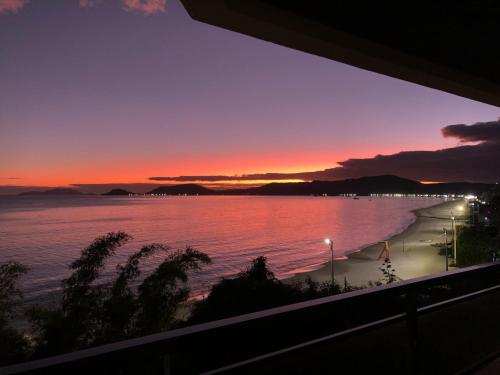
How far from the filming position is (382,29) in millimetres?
1972

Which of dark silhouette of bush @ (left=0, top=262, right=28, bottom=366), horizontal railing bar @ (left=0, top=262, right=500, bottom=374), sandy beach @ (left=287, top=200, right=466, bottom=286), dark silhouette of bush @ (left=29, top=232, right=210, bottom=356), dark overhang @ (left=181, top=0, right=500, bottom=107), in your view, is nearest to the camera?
horizontal railing bar @ (left=0, top=262, right=500, bottom=374)

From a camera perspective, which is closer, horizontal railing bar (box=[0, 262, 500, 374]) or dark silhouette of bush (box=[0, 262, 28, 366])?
horizontal railing bar (box=[0, 262, 500, 374])

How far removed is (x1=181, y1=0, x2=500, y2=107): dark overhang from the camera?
1.70m

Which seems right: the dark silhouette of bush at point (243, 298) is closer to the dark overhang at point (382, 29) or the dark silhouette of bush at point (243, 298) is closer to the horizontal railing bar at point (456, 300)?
the horizontal railing bar at point (456, 300)

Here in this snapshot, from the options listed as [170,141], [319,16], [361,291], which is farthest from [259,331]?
[170,141]

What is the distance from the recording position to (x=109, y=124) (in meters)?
41.3

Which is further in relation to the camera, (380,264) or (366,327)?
(380,264)

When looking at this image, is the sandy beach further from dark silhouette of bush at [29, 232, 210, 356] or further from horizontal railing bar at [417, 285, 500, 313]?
horizontal railing bar at [417, 285, 500, 313]

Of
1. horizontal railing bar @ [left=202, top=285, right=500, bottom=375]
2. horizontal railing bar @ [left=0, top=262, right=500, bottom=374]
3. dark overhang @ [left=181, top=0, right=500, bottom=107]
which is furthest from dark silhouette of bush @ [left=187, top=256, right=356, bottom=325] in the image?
horizontal railing bar @ [left=0, top=262, right=500, bottom=374]

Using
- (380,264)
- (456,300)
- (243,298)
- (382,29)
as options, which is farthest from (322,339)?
(380,264)

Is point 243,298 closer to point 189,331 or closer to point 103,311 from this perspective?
point 103,311

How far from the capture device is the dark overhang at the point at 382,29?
1.70 metres

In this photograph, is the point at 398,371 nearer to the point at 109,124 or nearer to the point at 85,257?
the point at 85,257

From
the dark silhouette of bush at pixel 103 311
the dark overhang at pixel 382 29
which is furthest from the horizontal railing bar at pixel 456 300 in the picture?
the dark silhouette of bush at pixel 103 311
